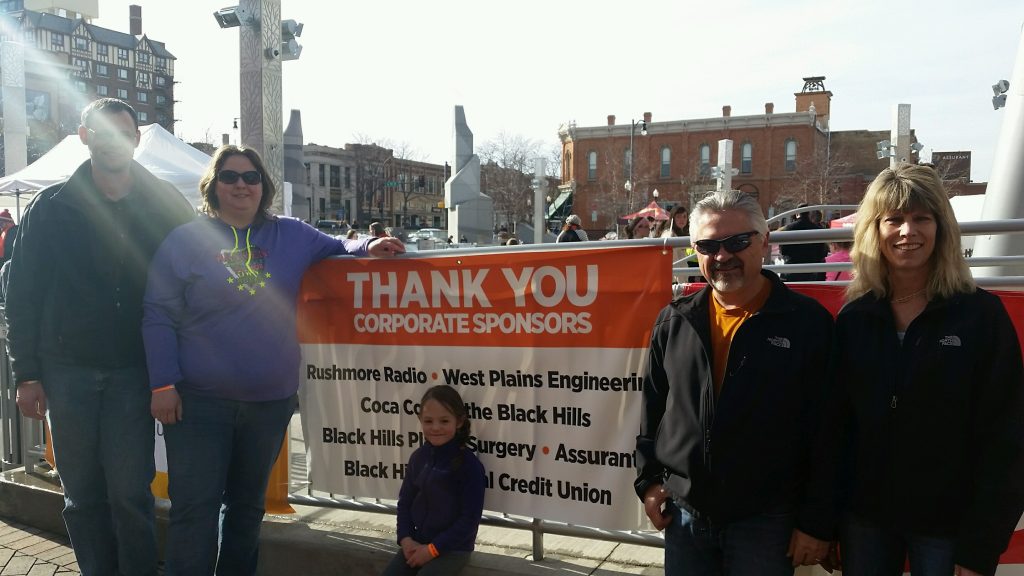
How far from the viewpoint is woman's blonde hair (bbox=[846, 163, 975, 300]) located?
2.23 metres

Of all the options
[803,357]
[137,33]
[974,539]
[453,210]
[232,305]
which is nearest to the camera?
[974,539]

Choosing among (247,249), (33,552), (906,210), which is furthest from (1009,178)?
(33,552)

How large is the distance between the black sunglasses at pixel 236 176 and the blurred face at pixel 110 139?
0.42 meters

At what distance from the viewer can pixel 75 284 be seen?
3.27 meters

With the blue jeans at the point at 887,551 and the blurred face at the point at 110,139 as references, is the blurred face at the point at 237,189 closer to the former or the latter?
the blurred face at the point at 110,139

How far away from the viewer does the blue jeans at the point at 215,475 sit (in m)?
3.21

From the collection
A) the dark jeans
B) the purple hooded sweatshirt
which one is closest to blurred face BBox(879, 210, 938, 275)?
the dark jeans

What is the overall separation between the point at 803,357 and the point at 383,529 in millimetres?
2983

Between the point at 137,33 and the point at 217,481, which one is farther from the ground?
the point at 137,33

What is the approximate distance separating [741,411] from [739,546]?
1.41 ft

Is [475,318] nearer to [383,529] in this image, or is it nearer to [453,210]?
[383,529]

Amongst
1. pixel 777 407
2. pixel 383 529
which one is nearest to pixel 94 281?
pixel 383 529

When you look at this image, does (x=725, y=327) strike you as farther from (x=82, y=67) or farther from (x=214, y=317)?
(x=82, y=67)

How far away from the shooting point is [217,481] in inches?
128
